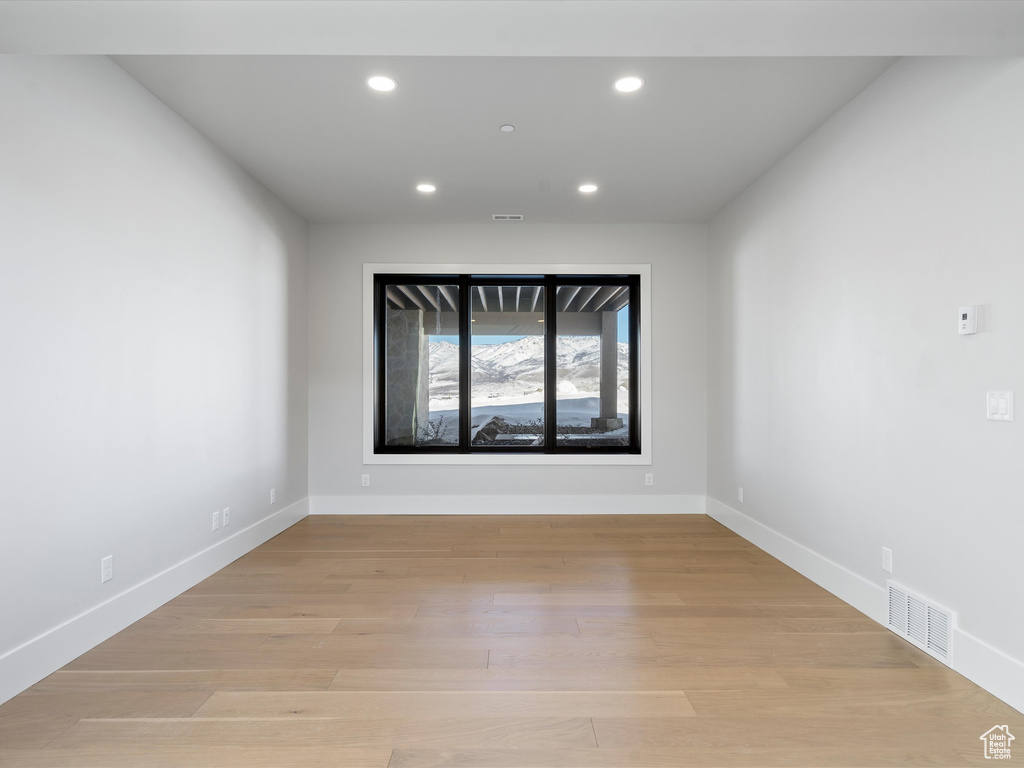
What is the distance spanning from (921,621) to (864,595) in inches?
14.9

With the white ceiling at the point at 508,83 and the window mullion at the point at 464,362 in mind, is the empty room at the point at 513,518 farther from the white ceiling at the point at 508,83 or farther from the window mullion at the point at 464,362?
the window mullion at the point at 464,362

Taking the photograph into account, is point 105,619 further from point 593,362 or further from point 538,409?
point 593,362

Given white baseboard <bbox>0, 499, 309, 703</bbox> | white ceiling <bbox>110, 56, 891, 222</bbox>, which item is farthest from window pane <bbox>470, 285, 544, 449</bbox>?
white baseboard <bbox>0, 499, 309, 703</bbox>

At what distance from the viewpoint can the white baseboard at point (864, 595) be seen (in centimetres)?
202

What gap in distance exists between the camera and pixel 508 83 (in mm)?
2781

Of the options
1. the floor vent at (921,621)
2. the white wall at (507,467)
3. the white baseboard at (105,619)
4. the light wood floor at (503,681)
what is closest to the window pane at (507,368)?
the white wall at (507,467)

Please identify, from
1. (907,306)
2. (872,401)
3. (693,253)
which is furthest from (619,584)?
(693,253)

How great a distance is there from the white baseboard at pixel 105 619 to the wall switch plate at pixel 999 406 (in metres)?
3.74

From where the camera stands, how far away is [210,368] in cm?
342

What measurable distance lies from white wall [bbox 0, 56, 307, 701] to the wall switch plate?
12.0 feet

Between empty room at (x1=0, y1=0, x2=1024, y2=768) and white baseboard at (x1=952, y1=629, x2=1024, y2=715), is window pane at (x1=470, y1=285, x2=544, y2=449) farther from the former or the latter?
white baseboard at (x1=952, y1=629, x2=1024, y2=715)

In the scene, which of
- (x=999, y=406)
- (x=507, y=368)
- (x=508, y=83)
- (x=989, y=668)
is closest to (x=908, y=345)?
(x=999, y=406)

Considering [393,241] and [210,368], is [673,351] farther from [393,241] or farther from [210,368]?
[210,368]

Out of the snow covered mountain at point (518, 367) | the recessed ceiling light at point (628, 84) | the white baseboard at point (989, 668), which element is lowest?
the white baseboard at point (989, 668)
